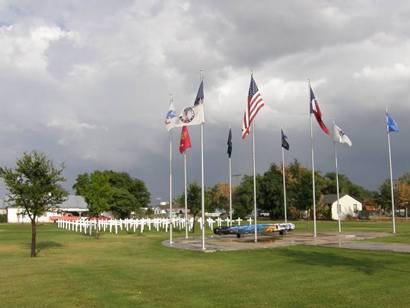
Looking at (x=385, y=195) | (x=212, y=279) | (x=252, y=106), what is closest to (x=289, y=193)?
(x=385, y=195)

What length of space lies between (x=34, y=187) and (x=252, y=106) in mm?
11135

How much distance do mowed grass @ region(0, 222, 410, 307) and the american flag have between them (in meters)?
6.67

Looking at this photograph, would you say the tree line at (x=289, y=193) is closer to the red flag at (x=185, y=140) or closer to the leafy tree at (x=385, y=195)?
the leafy tree at (x=385, y=195)

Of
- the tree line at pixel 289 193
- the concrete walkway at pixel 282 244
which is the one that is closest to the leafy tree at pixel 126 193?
the tree line at pixel 289 193

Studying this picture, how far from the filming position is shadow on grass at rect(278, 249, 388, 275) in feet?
52.8

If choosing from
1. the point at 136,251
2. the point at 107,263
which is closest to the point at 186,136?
the point at 136,251

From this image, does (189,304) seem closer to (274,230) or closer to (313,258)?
(313,258)

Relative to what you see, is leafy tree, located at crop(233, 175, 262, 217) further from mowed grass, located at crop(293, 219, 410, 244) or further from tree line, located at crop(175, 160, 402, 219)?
mowed grass, located at crop(293, 219, 410, 244)

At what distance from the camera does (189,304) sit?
10852 millimetres

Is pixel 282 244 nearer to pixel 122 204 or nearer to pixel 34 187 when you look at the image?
pixel 34 187

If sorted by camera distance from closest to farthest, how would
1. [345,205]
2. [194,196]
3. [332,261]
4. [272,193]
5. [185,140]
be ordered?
[332,261]
[185,140]
[194,196]
[272,193]
[345,205]

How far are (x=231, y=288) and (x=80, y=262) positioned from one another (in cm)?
882

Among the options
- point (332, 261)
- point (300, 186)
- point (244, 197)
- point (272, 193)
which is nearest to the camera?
point (332, 261)

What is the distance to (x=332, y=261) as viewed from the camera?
17891 millimetres
